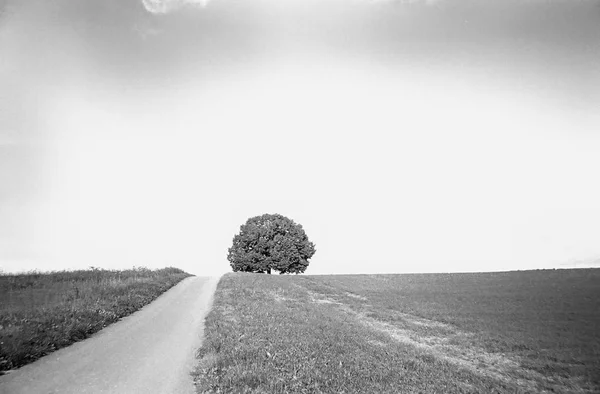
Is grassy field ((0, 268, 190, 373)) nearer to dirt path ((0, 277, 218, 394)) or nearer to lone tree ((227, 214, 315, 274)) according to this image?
dirt path ((0, 277, 218, 394))

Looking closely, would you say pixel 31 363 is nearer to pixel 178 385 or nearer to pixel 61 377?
pixel 61 377

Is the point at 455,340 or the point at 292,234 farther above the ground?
the point at 292,234

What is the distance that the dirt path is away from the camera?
31.2ft

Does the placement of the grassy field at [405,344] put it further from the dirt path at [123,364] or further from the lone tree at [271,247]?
the lone tree at [271,247]

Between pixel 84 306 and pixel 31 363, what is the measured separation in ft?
26.7

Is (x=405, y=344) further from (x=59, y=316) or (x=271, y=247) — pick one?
(x=271, y=247)

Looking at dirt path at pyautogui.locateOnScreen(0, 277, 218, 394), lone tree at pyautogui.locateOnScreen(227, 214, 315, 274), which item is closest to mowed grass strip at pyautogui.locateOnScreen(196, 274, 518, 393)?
dirt path at pyautogui.locateOnScreen(0, 277, 218, 394)

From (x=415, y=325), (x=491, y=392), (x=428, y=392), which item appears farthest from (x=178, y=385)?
(x=415, y=325)

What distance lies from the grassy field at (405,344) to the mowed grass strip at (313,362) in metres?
0.05

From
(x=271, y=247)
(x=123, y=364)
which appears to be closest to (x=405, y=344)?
(x=123, y=364)

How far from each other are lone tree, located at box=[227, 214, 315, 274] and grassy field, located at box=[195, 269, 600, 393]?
33668 mm

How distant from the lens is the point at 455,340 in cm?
1867

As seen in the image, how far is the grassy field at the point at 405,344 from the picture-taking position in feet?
34.9

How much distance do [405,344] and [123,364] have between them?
13.8 meters
